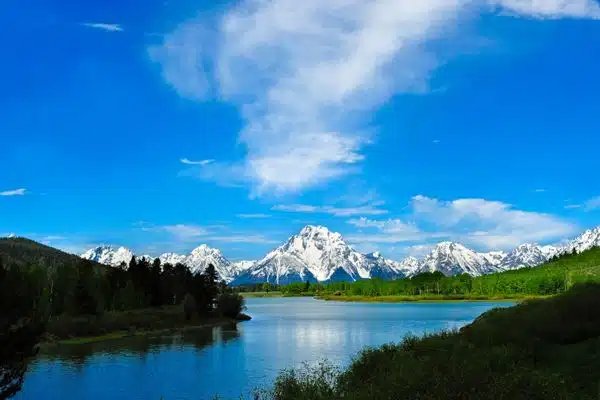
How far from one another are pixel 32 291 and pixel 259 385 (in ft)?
247

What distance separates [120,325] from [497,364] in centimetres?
10465

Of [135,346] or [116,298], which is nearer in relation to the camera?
[135,346]

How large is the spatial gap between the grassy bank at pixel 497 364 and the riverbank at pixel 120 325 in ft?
261

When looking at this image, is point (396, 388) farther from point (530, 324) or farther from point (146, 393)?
point (146, 393)

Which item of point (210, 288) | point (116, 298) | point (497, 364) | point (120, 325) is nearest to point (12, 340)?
point (497, 364)

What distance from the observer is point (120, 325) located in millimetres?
120688

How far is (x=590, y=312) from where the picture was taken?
45.8 metres

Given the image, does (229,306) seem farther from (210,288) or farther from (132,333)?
(132,333)

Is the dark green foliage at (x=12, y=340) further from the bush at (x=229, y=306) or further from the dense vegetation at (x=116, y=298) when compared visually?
the bush at (x=229, y=306)

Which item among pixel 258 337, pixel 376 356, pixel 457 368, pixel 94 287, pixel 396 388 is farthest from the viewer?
pixel 94 287

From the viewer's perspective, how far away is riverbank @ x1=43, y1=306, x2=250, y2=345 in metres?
106

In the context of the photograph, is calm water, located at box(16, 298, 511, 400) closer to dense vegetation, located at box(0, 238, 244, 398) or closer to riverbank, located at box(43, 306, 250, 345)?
riverbank, located at box(43, 306, 250, 345)

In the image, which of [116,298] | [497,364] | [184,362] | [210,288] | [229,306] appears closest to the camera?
[497,364]

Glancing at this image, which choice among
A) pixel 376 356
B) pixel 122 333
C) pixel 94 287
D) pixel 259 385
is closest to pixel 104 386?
pixel 259 385
